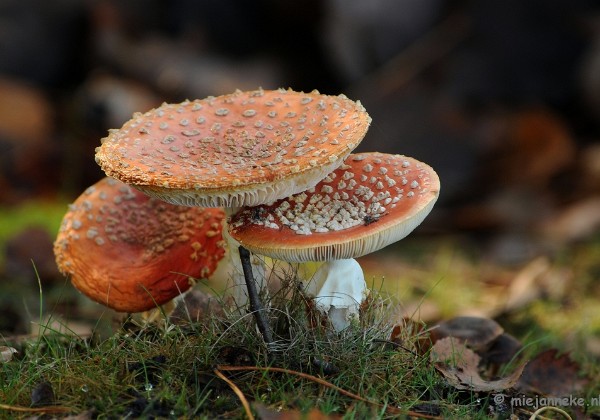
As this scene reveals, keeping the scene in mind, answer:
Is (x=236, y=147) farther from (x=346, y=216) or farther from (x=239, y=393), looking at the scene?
(x=239, y=393)

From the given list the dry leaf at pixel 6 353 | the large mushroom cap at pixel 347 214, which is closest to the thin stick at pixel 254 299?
the large mushroom cap at pixel 347 214

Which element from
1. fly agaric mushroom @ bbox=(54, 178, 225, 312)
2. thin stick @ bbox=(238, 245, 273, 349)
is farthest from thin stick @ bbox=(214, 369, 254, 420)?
fly agaric mushroom @ bbox=(54, 178, 225, 312)

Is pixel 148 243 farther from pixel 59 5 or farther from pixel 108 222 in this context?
pixel 59 5

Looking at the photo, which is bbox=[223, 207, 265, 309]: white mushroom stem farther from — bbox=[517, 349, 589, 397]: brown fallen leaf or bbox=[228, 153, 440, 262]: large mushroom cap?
bbox=[517, 349, 589, 397]: brown fallen leaf

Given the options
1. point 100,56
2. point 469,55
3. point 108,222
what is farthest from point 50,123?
point 108,222

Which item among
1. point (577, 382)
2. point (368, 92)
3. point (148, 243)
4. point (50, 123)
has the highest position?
point (368, 92)

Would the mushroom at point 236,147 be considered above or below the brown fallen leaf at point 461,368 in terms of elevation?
above

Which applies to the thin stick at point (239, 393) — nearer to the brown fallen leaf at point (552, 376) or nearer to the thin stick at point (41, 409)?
the thin stick at point (41, 409)
